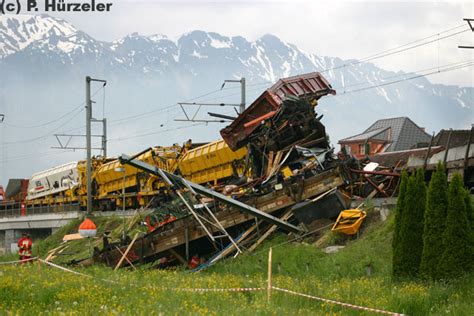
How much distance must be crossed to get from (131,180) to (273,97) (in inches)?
754

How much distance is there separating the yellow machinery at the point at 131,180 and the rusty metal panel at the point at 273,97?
9.84 metres

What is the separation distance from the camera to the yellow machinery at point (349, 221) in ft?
68.1

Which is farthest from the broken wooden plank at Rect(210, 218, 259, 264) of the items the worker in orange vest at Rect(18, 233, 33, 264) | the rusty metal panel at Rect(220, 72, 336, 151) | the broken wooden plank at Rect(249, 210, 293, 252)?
the worker in orange vest at Rect(18, 233, 33, 264)

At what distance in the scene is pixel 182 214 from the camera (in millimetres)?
23516

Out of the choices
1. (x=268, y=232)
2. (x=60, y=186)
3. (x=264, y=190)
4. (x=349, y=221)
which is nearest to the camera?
(x=349, y=221)

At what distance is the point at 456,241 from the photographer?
1477 cm

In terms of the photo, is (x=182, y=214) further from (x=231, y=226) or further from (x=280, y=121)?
(x=280, y=121)

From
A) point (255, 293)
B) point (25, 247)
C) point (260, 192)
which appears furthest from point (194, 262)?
point (255, 293)

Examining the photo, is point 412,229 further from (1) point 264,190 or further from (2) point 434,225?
(1) point 264,190

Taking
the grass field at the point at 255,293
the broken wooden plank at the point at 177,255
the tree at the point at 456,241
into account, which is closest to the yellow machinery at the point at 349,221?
the grass field at the point at 255,293

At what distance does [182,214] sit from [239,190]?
2.94 m

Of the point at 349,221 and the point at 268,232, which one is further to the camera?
the point at 268,232

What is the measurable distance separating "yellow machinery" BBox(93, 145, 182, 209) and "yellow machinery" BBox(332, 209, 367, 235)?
726 inches

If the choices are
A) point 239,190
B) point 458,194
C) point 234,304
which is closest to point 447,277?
point 458,194
